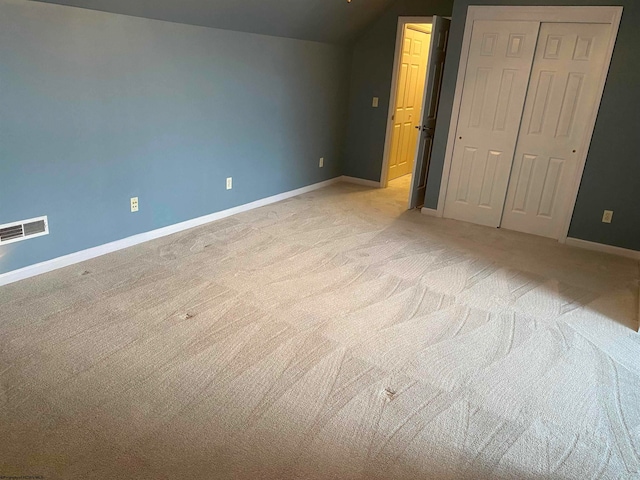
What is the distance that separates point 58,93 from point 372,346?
2.59 m

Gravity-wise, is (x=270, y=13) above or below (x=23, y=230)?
above

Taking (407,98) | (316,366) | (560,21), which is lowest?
(316,366)

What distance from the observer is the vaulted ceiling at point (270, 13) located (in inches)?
133

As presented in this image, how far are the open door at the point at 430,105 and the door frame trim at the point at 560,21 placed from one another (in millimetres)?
298

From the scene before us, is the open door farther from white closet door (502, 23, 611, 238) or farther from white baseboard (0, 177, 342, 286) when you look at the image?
Answer: white baseboard (0, 177, 342, 286)

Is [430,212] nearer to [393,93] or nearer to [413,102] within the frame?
[393,93]

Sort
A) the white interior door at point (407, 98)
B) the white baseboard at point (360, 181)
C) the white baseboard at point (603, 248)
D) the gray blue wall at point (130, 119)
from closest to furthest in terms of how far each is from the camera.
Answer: the gray blue wall at point (130, 119) → the white baseboard at point (603, 248) → the white interior door at point (407, 98) → the white baseboard at point (360, 181)

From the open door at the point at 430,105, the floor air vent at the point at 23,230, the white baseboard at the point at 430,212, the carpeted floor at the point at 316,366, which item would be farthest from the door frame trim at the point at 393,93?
the floor air vent at the point at 23,230

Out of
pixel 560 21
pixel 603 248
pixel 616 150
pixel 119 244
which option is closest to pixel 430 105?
pixel 560 21

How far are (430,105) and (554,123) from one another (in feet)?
4.12

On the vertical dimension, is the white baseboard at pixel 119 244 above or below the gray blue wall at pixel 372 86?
below

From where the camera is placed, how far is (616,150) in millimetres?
4160

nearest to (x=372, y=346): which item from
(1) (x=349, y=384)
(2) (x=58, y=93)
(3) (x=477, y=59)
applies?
(1) (x=349, y=384)

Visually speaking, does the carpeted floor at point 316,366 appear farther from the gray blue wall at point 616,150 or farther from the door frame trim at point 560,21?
the door frame trim at point 560,21
